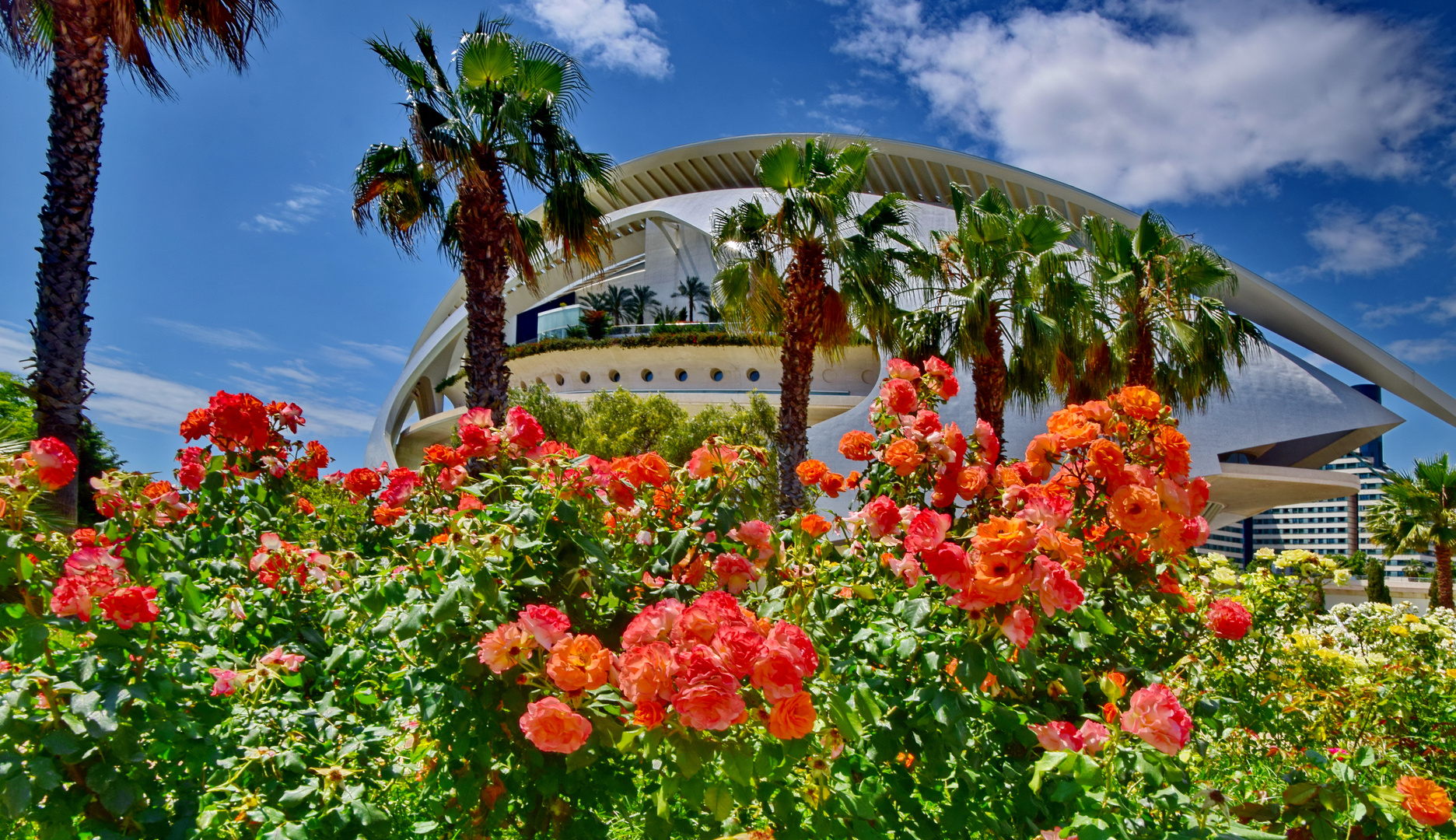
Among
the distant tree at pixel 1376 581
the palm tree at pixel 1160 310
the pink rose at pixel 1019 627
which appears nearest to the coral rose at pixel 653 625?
the pink rose at pixel 1019 627

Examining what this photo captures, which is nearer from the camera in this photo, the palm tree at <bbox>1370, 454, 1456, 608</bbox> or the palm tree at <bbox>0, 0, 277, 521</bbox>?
the palm tree at <bbox>0, 0, 277, 521</bbox>

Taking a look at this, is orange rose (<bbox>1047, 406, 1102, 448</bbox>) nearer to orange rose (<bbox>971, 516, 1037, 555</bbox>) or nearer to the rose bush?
the rose bush

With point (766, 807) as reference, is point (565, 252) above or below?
above

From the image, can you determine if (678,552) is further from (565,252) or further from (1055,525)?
(565,252)

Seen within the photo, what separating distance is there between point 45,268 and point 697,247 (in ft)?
93.0

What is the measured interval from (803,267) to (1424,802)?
8626mm

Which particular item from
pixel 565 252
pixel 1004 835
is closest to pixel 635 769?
pixel 1004 835

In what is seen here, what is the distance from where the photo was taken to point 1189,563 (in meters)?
2.62

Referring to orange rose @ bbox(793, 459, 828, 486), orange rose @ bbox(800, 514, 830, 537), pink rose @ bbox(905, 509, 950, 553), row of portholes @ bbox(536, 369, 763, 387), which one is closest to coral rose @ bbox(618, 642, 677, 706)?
pink rose @ bbox(905, 509, 950, 553)

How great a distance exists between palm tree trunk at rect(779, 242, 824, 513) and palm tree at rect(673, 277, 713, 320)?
2209cm

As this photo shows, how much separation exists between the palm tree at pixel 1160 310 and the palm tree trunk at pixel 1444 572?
34.3ft

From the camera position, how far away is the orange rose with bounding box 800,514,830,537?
2.53 metres

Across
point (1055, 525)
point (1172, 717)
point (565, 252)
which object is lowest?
point (1172, 717)

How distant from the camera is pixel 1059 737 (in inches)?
75.7
